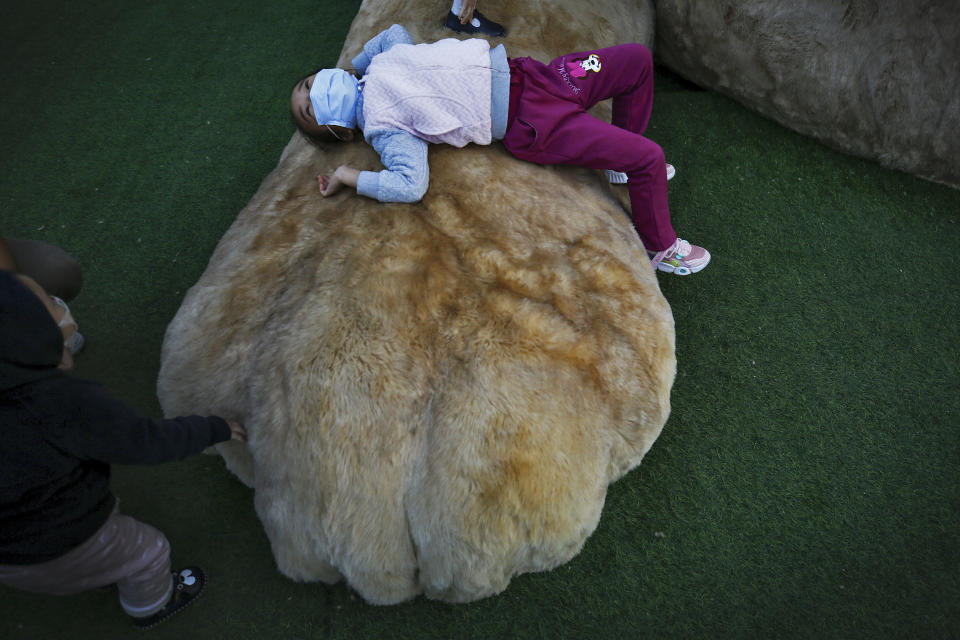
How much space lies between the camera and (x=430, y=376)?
3.84 ft

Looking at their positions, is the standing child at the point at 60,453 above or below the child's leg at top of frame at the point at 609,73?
below

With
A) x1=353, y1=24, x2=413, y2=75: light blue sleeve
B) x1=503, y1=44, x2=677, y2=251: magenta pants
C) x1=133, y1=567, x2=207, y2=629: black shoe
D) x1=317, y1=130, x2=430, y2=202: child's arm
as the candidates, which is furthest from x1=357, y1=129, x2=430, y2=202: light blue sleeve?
x1=133, y1=567, x2=207, y2=629: black shoe

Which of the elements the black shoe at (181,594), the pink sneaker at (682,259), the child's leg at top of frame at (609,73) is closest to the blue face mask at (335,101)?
the child's leg at top of frame at (609,73)

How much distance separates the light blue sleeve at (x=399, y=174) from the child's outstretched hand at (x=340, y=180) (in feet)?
0.11

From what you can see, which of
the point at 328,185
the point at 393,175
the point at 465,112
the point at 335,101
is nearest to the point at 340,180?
the point at 328,185

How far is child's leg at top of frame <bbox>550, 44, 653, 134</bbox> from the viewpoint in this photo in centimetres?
177

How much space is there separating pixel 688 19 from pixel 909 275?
1294 mm

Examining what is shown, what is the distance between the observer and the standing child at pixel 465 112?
1532 millimetres

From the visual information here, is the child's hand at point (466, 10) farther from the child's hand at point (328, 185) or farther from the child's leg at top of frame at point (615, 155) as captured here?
the child's hand at point (328, 185)

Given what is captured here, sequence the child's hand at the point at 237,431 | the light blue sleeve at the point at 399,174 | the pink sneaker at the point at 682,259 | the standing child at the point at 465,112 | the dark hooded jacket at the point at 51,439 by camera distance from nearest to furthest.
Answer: the dark hooded jacket at the point at 51,439 < the child's hand at the point at 237,431 < the light blue sleeve at the point at 399,174 < the standing child at the point at 465,112 < the pink sneaker at the point at 682,259

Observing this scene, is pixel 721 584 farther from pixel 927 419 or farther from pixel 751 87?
pixel 751 87

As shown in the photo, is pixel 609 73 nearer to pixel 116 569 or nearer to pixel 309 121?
pixel 309 121

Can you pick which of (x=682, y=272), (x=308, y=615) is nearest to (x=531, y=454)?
(x=308, y=615)

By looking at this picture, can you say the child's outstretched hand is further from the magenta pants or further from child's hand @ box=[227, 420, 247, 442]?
child's hand @ box=[227, 420, 247, 442]
